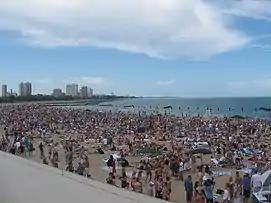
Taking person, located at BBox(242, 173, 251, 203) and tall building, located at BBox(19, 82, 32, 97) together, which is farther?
tall building, located at BBox(19, 82, 32, 97)

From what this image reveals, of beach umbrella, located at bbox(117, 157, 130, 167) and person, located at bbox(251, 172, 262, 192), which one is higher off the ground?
person, located at bbox(251, 172, 262, 192)

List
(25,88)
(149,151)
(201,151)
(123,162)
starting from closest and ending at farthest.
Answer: (123,162), (201,151), (149,151), (25,88)

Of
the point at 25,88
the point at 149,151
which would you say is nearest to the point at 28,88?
the point at 25,88

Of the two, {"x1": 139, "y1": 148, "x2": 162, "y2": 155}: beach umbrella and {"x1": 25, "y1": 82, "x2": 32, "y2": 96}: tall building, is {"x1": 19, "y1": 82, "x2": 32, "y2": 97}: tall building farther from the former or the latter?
{"x1": 139, "y1": 148, "x2": 162, "y2": 155}: beach umbrella

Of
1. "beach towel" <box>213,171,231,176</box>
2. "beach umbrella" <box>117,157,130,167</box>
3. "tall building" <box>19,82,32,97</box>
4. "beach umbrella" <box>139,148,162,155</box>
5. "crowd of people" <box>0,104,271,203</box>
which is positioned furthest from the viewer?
"tall building" <box>19,82,32,97</box>

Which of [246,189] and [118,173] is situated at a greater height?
[246,189]

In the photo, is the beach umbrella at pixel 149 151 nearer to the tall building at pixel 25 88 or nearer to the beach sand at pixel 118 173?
the beach sand at pixel 118 173

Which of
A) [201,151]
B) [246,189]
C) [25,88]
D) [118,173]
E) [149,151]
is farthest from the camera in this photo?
[25,88]

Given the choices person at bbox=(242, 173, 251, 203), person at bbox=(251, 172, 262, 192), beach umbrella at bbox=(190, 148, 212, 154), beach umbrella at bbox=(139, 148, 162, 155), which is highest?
person at bbox=(251, 172, 262, 192)

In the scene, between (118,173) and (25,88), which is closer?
(118,173)

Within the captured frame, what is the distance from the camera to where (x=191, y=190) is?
1135 cm

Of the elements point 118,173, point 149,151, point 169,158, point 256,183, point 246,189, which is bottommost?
point 118,173

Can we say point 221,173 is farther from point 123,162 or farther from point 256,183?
point 256,183

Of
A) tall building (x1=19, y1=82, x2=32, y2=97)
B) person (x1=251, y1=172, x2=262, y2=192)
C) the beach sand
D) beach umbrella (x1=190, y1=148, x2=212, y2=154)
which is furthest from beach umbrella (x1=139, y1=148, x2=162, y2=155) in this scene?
tall building (x1=19, y1=82, x2=32, y2=97)
